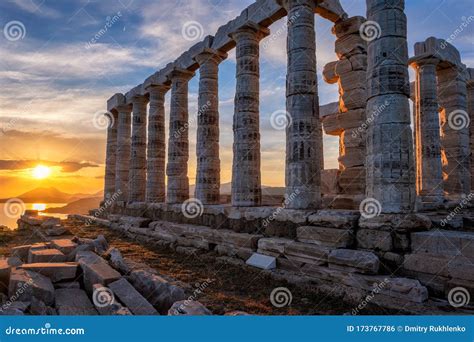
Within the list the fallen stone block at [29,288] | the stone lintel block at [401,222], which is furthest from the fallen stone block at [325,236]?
Answer: the fallen stone block at [29,288]

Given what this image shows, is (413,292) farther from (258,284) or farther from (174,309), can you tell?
(174,309)

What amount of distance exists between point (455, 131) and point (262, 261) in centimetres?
1353

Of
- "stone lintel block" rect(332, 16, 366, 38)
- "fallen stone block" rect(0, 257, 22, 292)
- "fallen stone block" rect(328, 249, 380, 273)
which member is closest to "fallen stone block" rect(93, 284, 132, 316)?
"fallen stone block" rect(0, 257, 22, 292)

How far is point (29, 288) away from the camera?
6016 millimetres

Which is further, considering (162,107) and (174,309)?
(162,107)

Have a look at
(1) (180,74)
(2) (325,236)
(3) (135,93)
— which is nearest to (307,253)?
(2) (325,236)

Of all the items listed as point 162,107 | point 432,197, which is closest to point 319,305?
point 432,197

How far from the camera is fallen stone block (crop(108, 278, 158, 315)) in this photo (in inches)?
223

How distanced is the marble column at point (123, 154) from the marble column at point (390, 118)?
20.0 m

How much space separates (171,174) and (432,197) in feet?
41.8

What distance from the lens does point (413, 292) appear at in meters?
6.32

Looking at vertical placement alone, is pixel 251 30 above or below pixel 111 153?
above

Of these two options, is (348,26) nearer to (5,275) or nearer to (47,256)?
(47,256)

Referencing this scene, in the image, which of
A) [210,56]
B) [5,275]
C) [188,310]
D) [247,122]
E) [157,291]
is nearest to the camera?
[188,310]
